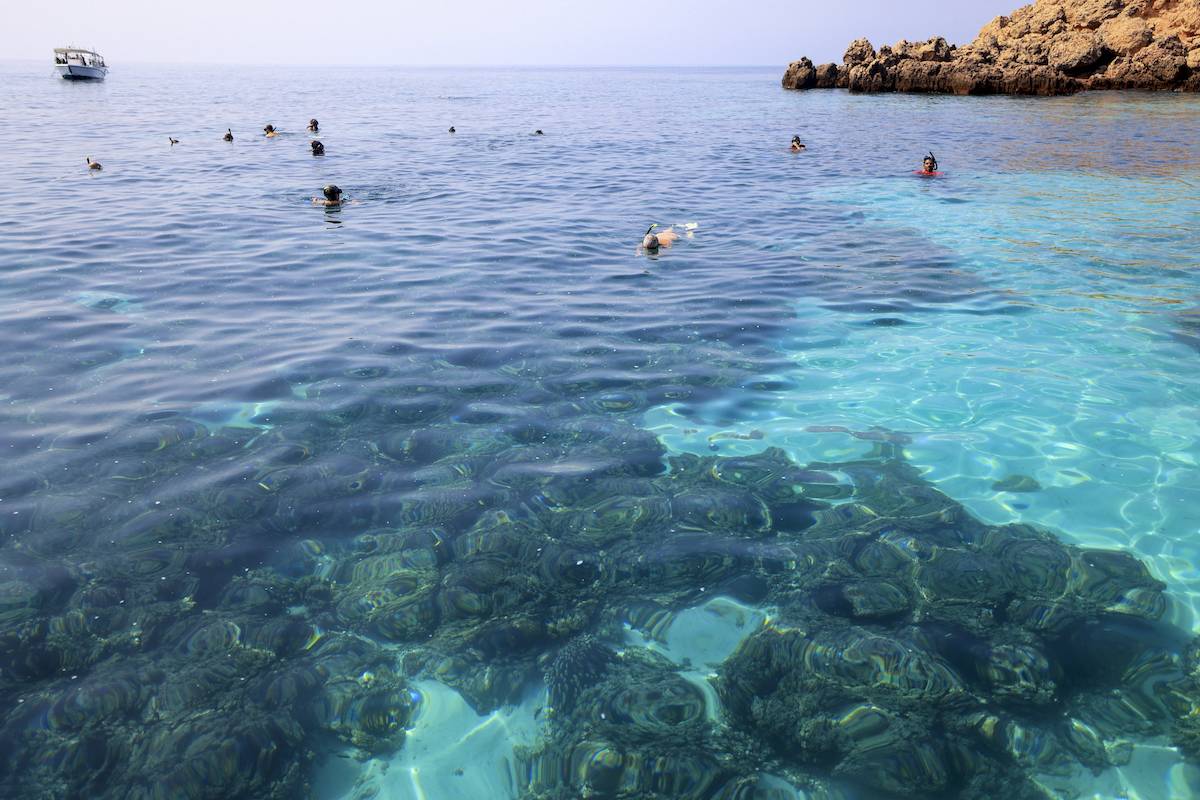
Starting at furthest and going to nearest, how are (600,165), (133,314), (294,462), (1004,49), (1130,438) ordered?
(1004,49)
(600,165)
(133,314)
(1130,438)
(294,462)

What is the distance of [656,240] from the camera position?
567 inches

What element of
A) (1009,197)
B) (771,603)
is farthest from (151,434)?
(1009,197)

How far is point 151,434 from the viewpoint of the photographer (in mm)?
7246

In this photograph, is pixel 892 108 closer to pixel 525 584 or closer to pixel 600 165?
pixel 600 165

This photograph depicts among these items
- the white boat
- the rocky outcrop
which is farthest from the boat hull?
the rocky outcrop

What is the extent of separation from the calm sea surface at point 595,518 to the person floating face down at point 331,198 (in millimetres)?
3196

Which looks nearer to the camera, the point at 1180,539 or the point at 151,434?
the point at 1180,539

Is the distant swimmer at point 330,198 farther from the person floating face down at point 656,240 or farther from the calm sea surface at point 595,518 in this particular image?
the person floating face down at point 656,240

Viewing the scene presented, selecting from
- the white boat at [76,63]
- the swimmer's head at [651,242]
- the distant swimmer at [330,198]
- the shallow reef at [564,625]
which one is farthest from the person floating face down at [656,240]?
the white boat at [76,63]

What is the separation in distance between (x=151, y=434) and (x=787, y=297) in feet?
30.8

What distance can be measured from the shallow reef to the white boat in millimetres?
87899

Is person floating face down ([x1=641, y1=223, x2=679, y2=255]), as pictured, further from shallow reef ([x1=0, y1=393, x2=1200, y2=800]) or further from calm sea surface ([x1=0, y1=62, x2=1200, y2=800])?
shallow reef ([x1=0, y1=393, x2=1200, y2=800])

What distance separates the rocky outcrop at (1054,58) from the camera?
5666cm

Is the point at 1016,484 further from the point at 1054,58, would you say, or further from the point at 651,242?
the point at 1054,58
